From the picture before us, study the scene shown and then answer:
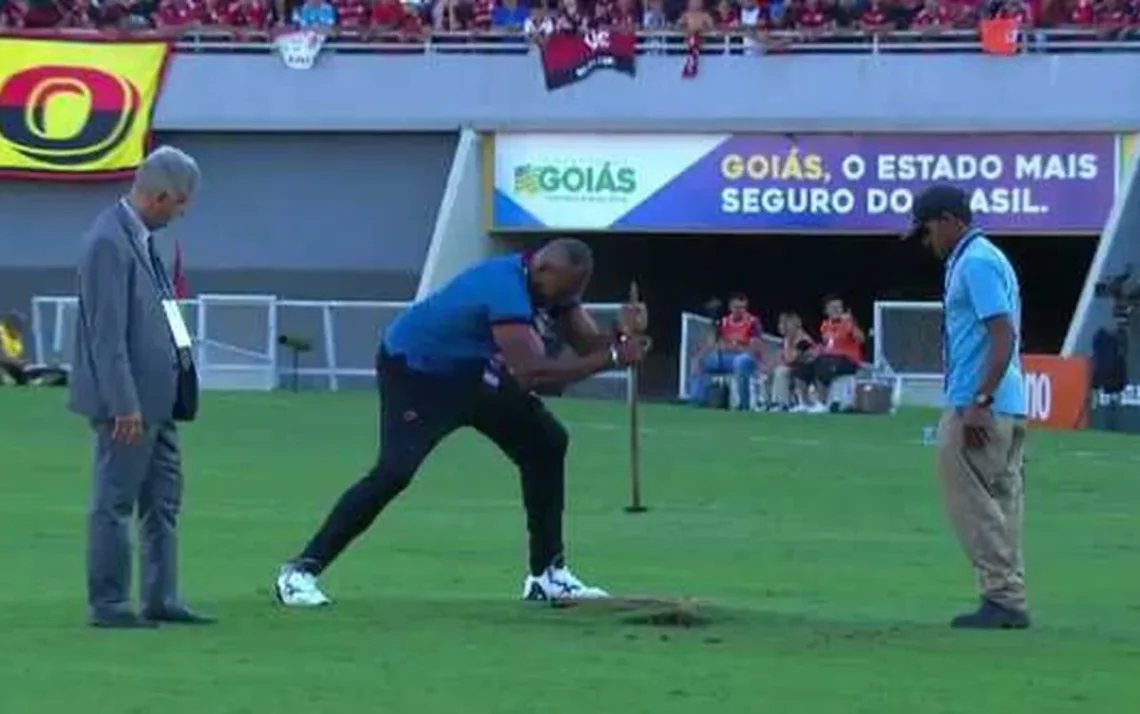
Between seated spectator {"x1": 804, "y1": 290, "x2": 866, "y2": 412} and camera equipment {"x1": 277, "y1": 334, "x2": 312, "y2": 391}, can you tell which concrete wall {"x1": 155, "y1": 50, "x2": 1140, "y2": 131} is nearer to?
camera equipment {"x1": 277, "y1": 334, "x2": 312, "y2": 391}

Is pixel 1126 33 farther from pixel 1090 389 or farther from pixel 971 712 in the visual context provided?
pixel 971 712

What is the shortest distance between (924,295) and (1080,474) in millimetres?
18845

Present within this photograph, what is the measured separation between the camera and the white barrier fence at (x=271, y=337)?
39.4 metres

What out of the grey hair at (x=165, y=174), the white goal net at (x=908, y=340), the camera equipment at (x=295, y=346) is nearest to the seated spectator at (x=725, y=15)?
the white goal net at (x=908, y=340)

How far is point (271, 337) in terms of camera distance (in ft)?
130

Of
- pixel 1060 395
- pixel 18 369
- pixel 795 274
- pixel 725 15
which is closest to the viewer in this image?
pixel 1060 395

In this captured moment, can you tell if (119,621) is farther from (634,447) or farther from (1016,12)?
(1016,12)

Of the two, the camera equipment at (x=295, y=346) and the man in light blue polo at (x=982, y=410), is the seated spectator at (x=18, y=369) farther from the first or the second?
the man in light blue polo at (x=982, y=410)

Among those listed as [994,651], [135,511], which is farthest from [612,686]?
[135,511]

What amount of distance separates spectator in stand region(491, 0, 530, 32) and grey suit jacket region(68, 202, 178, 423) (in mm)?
31351

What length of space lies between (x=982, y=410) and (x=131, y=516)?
3478 millimetres

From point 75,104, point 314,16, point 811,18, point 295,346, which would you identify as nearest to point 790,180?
point 811,18

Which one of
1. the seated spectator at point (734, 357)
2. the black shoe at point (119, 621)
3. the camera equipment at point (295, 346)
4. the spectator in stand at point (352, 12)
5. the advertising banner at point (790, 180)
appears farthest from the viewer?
the spectator in stand at point (352, 12)

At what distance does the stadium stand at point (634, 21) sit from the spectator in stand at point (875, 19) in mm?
13
